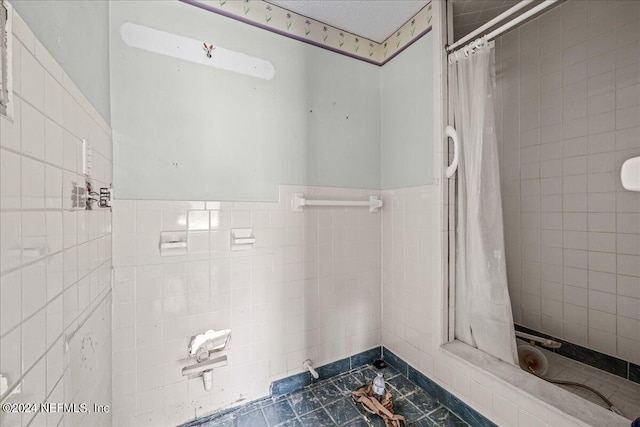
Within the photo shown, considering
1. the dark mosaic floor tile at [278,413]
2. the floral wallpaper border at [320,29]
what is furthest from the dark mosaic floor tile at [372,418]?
the floral wallpaper border at [320,29]

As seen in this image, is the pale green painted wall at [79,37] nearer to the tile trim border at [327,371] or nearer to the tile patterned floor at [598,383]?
the tile trim border at [327,371]

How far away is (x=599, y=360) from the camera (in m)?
1.54

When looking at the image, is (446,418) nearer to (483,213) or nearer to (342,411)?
(342,411)

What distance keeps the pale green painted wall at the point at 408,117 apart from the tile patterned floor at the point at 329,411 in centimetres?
122

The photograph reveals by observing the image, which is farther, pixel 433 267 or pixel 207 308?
pixel 433 267

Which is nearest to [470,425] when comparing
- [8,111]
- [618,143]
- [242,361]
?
[242,361]

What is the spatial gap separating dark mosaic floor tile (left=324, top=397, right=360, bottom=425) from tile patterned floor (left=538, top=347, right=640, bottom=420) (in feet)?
3.85

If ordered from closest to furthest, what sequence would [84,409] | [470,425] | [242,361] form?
[84,409]
[470,425]
[242,361]

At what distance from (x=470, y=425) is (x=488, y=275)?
0.72 m

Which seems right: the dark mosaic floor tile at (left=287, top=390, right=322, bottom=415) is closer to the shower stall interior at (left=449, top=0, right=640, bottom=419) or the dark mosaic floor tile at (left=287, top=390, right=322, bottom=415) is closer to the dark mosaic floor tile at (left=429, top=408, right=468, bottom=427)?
the dark mosaic floor tile at (left=429, top=408, right=468, bottom=427)

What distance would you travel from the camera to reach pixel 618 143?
4.83 ft

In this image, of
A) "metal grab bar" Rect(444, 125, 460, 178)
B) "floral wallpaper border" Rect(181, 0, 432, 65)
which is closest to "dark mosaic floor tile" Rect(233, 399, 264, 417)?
"metal grab bar" Rect(444, 125, 460, 178)

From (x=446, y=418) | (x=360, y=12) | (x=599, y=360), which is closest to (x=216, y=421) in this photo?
(x=446, y=418)

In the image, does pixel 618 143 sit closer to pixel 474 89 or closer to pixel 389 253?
A: pixel 474 89
